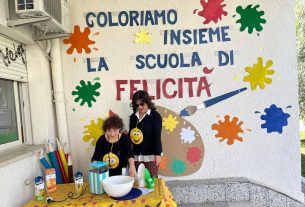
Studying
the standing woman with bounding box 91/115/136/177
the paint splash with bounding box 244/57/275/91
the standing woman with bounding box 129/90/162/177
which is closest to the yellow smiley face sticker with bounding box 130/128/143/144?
the standing woman with bounding box 129/90/162/177

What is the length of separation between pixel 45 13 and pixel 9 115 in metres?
1.07

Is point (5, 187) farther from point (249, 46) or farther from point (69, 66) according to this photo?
point (249, 46)

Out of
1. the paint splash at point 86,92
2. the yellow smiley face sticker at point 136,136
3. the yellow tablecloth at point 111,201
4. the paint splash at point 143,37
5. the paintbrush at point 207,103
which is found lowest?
the yellow tablecloth at point 111,201

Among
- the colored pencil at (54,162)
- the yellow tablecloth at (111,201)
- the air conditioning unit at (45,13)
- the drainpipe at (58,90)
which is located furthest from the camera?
the drainpipe at (58,90)

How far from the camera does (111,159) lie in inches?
88.7

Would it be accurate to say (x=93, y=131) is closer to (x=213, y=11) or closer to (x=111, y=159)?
(x=111, y=159)

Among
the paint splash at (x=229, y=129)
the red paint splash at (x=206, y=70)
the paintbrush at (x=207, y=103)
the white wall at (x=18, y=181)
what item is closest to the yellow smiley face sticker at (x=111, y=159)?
the white wall at (x=18, y=181)

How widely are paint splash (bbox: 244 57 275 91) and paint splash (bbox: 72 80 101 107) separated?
1.74m

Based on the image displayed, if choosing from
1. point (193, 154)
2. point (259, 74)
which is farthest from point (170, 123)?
point (259, 74)

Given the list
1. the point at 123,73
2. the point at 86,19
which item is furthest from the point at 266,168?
the point at 86,19

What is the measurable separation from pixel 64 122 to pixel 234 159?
2009mm

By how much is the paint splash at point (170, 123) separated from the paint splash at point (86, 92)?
Result: 83cm

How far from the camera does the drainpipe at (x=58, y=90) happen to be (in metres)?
3.00

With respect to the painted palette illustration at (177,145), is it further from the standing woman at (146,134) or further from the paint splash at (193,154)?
the standing woman at (146,134)
